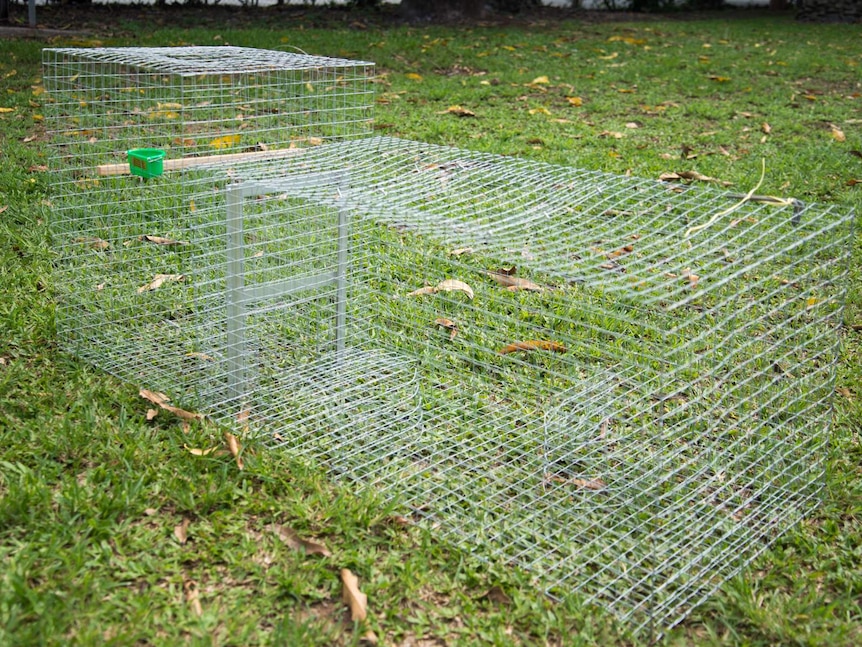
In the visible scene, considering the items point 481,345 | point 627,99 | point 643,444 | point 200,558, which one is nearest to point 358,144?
point 481,345

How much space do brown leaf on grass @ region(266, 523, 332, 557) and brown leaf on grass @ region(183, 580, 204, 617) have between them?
244mm

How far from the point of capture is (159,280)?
3568 mm

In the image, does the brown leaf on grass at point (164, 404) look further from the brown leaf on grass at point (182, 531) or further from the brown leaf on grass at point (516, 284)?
the brown leaf on grass at point (516, 284)

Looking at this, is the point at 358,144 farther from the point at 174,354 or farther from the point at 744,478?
the point at 744,478

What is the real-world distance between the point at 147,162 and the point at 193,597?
4.58 feet

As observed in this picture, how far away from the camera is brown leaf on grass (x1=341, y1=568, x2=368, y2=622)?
1979mm

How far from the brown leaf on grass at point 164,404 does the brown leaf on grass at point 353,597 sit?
854 millimetres

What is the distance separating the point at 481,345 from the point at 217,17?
8.42 m

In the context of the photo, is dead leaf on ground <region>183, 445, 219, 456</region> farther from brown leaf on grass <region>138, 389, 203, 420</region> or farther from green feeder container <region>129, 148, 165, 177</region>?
green feeder container <region>129, 148, 165, 177</region>

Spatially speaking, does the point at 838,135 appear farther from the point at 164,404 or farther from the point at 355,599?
the point at 355,599

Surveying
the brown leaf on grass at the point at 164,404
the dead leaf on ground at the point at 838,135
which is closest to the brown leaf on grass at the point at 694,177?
the dead leaf on ground at the point at 838,135

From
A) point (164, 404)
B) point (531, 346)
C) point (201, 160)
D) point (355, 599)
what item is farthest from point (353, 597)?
point (201, 160)

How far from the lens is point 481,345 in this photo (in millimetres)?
3330

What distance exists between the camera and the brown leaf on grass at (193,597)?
6.49 feet
